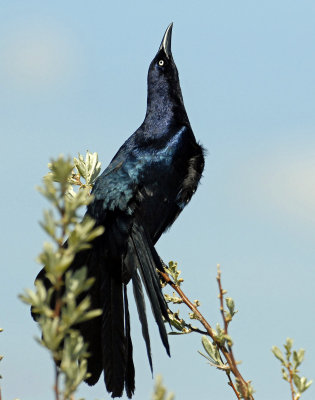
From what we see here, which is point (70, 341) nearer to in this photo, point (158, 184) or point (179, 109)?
point (158, 184)

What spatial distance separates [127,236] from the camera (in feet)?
15.3

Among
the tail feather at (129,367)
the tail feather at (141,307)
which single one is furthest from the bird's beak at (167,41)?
the tail feather at (129,367)

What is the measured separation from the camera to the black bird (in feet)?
12.9

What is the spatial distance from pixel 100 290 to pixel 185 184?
1477 mm

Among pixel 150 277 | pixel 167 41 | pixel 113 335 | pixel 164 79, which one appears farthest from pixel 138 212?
pixel 167 41

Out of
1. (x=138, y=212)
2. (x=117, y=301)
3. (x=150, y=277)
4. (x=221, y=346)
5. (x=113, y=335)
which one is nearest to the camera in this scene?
(x=221, y=346)

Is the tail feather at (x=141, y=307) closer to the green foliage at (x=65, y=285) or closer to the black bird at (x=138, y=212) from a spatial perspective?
the black bird at (x=138, y=212)

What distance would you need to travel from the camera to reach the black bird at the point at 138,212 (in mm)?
3941

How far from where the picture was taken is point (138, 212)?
15.9 ft

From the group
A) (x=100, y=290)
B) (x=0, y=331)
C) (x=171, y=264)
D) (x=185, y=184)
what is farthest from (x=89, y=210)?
(x=0, y=331)

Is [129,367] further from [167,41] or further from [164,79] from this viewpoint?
[167,41]

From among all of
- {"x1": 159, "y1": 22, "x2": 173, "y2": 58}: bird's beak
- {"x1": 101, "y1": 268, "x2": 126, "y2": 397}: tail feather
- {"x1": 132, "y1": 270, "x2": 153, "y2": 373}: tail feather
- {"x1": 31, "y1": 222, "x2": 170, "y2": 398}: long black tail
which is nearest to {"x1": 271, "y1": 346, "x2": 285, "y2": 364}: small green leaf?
{"x1": 132, "y1": 270, "x2": 153, "y2": 373}: tail feather

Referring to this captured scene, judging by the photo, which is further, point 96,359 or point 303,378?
point 96,359

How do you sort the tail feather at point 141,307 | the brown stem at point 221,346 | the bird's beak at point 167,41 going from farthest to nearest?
the bird's beak at point 167,41
the tail feather at point 141,307
the brown stem at point 221,346
